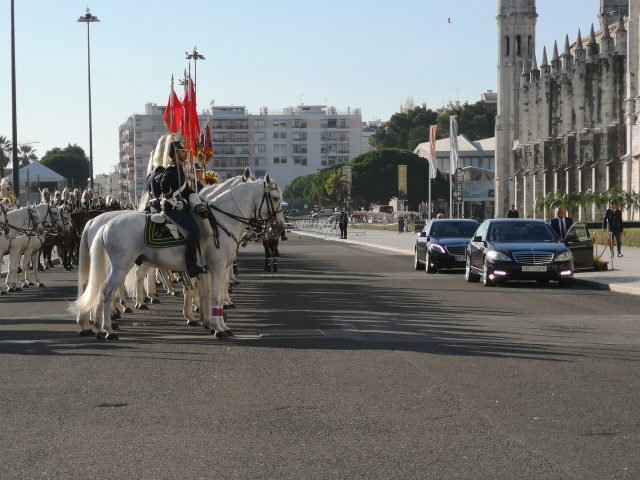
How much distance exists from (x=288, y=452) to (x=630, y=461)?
2097mm

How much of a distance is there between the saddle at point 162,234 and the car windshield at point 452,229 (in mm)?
19493

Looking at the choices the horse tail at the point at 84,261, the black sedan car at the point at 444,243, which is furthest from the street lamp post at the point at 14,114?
the horse tail at the point at 84,261

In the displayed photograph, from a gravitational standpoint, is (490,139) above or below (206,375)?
above

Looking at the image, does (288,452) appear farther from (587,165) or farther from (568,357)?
(587,165)

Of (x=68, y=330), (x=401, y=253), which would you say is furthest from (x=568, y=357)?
(x=401, y=253)

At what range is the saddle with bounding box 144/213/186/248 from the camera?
1548 cm

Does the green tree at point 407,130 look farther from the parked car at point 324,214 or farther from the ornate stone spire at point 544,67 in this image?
the ornate stone spire at point 544,67

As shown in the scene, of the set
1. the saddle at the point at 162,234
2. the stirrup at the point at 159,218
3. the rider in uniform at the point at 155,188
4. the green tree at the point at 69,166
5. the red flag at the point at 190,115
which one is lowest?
the saddle at the point at 162,234

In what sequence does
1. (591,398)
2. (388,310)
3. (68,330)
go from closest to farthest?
(591,398) → (68,330) → (388,310)

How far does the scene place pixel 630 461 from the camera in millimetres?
7461

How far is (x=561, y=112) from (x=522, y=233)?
79.4m

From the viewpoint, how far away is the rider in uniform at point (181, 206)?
50.7 feet

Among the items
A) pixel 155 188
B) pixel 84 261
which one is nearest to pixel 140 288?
pixel 84 261

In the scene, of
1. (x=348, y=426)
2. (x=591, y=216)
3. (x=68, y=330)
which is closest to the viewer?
(x=348, y=426)
